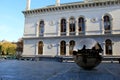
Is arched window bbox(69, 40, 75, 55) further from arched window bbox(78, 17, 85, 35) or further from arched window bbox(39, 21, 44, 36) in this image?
arched window bbox(39, 21, 44, 36)

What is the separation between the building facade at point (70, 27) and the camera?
34122 millimetres

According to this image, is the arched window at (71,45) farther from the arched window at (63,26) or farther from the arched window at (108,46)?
the arched window at (108,46)

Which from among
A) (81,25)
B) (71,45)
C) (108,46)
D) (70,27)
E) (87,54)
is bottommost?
(87,54)

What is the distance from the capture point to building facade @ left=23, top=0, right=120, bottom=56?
112 ft

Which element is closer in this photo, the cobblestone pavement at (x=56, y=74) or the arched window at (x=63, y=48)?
the cobblestone pavement at (x=56, y=74)

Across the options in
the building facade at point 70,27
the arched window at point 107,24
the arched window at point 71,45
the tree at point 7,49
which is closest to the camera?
the building facade at point 70,27

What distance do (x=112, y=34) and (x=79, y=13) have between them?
24.6ft

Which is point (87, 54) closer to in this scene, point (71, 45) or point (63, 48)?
point (71, 45)

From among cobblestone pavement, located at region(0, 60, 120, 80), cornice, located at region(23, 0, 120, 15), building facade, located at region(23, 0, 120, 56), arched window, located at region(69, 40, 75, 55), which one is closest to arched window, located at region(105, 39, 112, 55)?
building facade, located at region(23, 0, 120, 56)

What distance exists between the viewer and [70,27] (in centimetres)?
3744

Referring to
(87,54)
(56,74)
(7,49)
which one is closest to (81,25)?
(87,54)

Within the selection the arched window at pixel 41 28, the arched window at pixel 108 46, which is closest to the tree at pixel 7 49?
the arched window at pixel 41 28

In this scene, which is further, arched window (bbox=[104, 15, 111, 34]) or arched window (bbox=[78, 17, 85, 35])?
arched window (bbox=[78, 17, 85, 35])

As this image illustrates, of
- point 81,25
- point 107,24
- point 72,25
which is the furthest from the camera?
point 72,25
